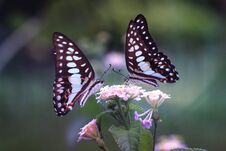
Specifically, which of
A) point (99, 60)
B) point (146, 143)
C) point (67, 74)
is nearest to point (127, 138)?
point (146, 143)

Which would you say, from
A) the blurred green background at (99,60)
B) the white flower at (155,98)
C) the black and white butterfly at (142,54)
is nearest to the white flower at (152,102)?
the white flower at (155,98)

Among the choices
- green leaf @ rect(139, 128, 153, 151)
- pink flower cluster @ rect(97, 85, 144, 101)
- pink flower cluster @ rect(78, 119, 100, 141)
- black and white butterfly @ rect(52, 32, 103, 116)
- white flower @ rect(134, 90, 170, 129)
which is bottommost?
green leaf @ rect(139, 128, 153, 151)

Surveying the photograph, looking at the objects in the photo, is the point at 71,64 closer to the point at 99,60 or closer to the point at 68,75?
the point at 68,75

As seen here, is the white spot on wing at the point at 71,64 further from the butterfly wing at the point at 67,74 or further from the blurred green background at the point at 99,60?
the blurred green background at the point at 99,60

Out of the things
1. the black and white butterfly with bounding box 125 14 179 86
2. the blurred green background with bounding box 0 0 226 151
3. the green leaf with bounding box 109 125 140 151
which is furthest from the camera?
the blurred green background with bounding box 0 0 226 151

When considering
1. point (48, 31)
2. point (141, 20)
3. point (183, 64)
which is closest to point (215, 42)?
point (183, 64)

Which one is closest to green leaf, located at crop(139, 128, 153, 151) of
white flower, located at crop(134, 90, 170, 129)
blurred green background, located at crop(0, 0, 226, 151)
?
white flower, located at crop(134, 90, 170, 129)

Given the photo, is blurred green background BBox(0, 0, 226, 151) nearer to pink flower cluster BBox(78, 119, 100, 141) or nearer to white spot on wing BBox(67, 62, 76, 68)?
white spot on wing BBox(67, 62, 76, 68)
